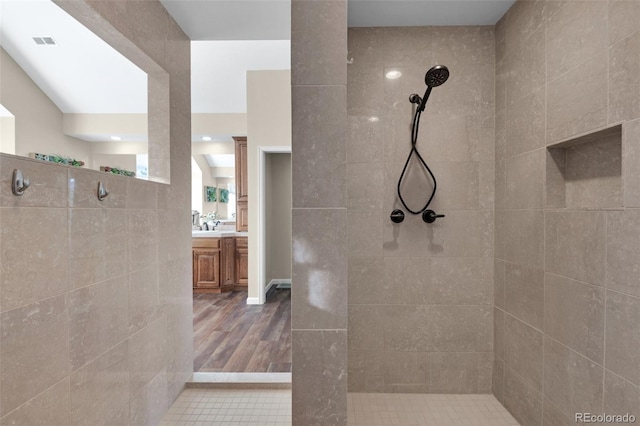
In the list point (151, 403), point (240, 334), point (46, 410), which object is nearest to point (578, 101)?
point (46, 410)

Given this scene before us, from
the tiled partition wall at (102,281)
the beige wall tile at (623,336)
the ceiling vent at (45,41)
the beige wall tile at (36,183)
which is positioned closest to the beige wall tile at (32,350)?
the tiled partition wall at (102,281)

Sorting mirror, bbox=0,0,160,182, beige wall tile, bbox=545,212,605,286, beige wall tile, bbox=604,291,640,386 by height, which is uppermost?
mirror, bbox=0,0,160,182

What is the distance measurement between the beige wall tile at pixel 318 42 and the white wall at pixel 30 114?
4487 millimetres

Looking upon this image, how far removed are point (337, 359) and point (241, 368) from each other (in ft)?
5.03

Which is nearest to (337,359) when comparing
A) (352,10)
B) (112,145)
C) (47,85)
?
(352,10)

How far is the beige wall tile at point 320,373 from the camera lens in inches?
39.6

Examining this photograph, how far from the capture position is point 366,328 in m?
1.88

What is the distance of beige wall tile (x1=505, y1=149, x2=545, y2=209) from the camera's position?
1.49m

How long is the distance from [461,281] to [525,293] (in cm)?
34

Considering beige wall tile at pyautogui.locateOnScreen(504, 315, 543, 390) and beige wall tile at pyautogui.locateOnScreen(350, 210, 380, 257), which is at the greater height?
beige wall tile at pyautogui.locateOnScreen(350, 210, 380, 257)

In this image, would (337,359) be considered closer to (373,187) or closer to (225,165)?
(373,187)

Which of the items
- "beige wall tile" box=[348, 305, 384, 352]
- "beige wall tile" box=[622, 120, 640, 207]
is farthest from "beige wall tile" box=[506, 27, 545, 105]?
"beige wall tile" box=[348, 305, 384, 352]

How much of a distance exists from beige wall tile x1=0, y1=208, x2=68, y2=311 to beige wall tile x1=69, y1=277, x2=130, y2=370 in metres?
0.12

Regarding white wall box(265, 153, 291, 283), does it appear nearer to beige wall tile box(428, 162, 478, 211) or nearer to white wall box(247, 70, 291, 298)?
white wall box(247, 70, 291, 298)
